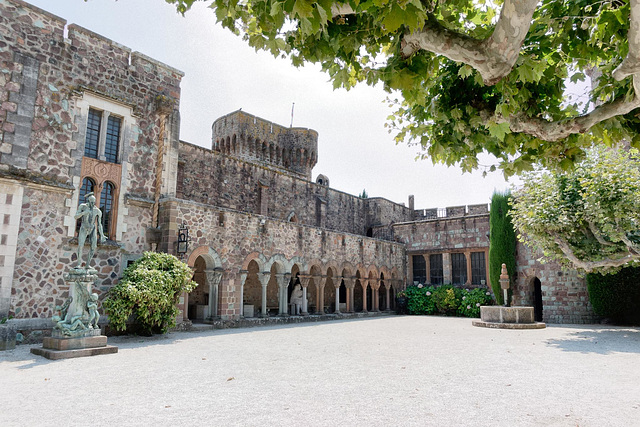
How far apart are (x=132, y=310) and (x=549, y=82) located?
9703mm

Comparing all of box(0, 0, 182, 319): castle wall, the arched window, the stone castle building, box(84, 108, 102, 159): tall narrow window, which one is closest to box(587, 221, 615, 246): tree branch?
the stone castle building

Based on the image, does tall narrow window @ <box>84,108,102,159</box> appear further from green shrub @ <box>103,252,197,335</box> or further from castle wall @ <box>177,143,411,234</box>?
castle wall @ <box>177,143,411,234</box>

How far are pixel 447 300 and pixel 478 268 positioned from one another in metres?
2.53

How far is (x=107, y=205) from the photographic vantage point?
37.1 feet

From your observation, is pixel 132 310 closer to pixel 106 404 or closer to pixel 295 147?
pixel 106 404

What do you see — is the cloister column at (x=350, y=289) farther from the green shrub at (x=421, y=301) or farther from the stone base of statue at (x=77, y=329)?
the stone base of statue at (x=77, y=329)

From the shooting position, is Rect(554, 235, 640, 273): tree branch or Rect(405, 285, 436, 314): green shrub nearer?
Rect(554, 235, 640, 273): tree branch

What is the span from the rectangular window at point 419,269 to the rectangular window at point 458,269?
1.55 m

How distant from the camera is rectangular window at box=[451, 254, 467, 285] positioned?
21.8m

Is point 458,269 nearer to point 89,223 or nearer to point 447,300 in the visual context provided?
point 447,300

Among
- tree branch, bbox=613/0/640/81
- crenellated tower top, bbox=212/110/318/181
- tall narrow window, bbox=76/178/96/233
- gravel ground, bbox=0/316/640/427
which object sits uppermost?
crenellated tower top, bbox=212/110/318/181

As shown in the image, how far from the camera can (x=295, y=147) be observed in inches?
1143

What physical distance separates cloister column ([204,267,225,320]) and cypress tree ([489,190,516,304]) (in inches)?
499

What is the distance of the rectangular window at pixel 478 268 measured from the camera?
21.0 meters
